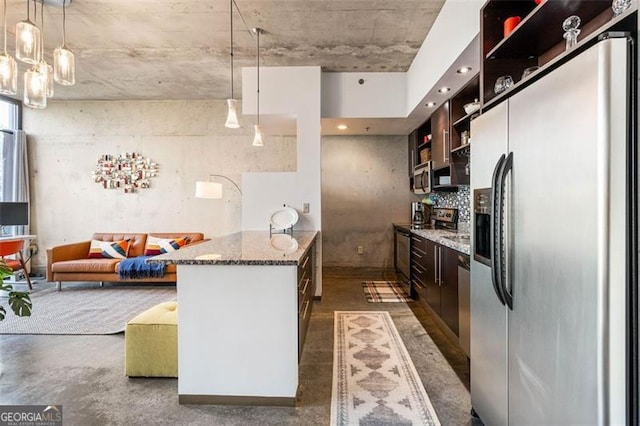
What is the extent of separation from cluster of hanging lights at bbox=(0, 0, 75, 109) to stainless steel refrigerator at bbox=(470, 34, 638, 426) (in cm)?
309

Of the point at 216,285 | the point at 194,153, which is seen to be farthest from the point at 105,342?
the point at 194,153

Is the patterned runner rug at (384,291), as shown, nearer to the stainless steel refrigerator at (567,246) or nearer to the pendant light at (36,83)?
the stainless steel refrigerator at (567,246)

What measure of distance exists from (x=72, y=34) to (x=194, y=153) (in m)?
2.57

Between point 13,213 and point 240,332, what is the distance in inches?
205

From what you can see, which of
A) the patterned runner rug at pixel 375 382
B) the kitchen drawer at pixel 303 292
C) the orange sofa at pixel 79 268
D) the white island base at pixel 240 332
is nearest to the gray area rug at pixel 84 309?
the orange sofa at pixel 79 268

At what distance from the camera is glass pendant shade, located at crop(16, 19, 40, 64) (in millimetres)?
2381

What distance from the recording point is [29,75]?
2.70 meters

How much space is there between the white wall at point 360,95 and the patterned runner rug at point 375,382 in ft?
9.35

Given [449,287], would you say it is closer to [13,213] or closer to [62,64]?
[62,64]

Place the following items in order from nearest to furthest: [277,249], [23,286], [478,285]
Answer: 1. [478,285]
2. [277,249]
3. [23,286]

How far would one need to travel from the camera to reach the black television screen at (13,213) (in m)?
5.04

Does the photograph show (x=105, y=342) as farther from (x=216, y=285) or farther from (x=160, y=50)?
(x=160, y=50)

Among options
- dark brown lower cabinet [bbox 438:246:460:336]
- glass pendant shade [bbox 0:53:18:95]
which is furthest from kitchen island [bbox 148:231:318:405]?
glass pendant shade [bbox 0:53:18:95]

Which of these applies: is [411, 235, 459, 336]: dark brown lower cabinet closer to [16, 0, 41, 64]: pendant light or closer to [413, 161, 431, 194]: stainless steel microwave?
[413, 161, 431, 194]: stainless steel microwave
